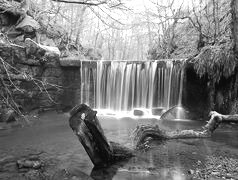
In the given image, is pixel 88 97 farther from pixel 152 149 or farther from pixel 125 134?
pixel 152 149

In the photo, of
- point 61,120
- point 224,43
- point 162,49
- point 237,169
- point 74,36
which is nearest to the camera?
point 237,169

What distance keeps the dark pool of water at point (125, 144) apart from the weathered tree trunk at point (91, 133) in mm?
270

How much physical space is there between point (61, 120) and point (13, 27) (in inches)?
247

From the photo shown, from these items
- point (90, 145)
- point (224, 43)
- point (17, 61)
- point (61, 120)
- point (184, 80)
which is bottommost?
point (61, 120)

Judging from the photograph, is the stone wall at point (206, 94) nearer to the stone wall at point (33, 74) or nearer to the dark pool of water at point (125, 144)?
the dark pool of water at point (125, 144)

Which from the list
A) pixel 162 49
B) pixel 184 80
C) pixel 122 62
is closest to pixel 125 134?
pixel 184 80

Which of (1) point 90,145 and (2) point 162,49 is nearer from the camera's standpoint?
(1) point 90,145

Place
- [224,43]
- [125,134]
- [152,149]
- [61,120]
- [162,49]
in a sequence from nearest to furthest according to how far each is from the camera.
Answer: [152,149], [125,134], [224,43], [61,120], [162,49]

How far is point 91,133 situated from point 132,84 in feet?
29.5

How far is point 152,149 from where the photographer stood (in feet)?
21.1

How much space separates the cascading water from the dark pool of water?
A: 2993mm

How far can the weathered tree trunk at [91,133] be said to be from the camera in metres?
4.91

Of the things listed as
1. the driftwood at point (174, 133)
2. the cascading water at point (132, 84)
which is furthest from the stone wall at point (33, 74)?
the driftwood at point (174, 133)

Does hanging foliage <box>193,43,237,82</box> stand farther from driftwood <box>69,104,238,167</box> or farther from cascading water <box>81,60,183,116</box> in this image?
driftwood <box>69,104,238,167</box>
